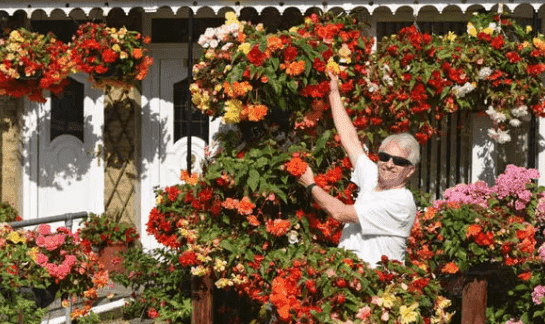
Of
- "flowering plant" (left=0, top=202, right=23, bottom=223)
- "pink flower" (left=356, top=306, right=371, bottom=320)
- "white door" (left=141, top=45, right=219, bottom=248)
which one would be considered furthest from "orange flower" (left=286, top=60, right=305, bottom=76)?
"flowering plant" (left=0, top=202, right=23, bottom=223)

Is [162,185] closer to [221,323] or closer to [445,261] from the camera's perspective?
[221,323]

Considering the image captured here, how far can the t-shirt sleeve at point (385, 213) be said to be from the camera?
4.78m

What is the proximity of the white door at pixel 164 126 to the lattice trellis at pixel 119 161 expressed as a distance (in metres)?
0.15

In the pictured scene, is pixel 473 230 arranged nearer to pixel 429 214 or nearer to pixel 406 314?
pixel 429 214

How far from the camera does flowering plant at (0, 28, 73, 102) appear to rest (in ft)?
29.2

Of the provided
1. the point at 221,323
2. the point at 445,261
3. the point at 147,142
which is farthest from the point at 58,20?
the point at 445,261

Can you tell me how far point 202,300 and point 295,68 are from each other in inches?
92.6

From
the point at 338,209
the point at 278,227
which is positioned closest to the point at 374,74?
the point at 278,227

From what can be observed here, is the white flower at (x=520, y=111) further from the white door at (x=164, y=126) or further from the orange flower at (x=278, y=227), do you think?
the white door at (x=164, y=126)

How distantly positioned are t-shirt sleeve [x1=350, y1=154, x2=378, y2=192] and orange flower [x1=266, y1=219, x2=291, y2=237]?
3.22ft

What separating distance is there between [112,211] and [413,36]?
15.1ft

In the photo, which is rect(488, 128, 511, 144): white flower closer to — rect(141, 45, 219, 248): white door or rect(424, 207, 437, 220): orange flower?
rect(424, 207, 437, 220): orange flower

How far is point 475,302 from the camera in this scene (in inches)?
254

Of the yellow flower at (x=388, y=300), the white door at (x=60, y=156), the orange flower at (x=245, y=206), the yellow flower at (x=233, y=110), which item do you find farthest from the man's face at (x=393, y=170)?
the white door at (x=60, y=156)
